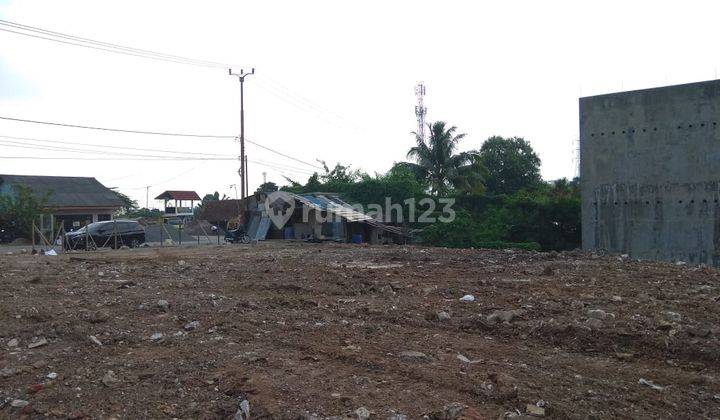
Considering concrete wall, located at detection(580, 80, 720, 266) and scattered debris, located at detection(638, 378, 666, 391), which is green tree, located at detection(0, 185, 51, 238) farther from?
scattered debris, located at detection(638, 378, 666, 391)

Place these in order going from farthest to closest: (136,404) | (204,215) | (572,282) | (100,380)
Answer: (204,215) < (572,282) < (100,380) < (136,404)

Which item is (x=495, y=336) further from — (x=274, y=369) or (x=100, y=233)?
(x=100, y=233)

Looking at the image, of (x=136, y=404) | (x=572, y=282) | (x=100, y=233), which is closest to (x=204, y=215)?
(x=100, y=233)

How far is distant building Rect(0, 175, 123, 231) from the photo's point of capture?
3466cm

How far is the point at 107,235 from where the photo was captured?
73.6ft

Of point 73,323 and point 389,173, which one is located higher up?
point 389,173

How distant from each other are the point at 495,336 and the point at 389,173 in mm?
29094

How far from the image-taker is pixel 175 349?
18.4ft

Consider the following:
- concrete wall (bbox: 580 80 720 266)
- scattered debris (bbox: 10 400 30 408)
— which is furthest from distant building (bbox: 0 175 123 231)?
scattered debris (bbox: 10 400 30 408)

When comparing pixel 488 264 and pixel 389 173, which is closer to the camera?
pixel 488 264

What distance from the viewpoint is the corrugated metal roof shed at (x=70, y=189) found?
35000 millimetres

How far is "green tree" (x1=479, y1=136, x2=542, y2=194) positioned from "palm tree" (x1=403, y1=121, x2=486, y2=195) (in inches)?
311

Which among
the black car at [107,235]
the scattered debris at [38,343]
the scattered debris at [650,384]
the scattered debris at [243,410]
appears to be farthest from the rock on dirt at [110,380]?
the black car at [107,235]

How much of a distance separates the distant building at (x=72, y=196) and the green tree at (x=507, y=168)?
2593cm
